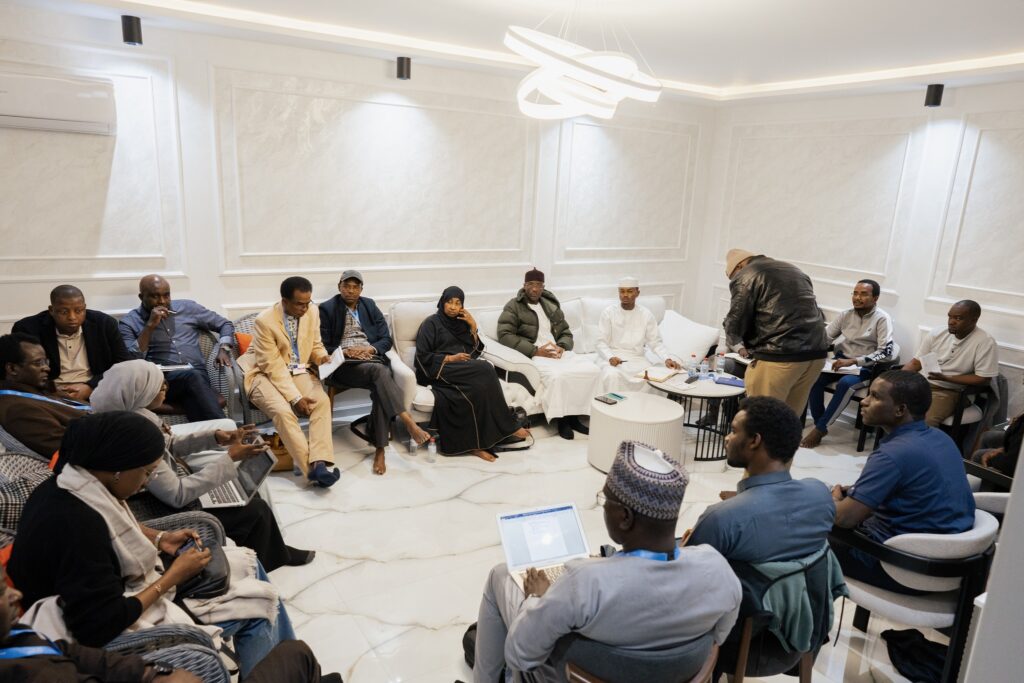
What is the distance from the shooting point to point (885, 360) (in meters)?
5.07

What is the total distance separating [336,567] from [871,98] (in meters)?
5.43

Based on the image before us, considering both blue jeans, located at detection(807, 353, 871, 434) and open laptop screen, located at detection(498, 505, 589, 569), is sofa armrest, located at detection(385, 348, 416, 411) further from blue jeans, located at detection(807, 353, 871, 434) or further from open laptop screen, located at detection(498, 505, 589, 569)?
blue jeans, located at detection(807, 353, 871, 434)

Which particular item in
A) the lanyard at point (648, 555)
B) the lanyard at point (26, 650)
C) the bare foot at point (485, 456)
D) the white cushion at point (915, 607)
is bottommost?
the bare foot at point (485, 456)

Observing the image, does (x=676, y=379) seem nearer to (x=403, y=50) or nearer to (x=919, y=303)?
(x=919, y=303)

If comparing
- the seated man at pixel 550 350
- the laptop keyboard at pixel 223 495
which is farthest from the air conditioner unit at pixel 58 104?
the seated man at pixel 550 350

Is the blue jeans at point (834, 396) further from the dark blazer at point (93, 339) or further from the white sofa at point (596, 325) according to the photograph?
the dark blazer at point (93, 339)

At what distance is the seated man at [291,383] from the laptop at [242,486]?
112cm

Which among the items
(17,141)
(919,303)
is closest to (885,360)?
(919,303)

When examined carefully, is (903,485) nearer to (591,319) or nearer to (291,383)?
(291,383)

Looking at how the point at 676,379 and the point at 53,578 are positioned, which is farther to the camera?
the point at 676,379

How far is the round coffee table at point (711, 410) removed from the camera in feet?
14.6

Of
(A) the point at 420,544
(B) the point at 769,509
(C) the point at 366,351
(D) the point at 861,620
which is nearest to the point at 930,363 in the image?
(D) the point at 861,620

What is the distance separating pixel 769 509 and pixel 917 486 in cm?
77

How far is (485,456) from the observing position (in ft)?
15.0
